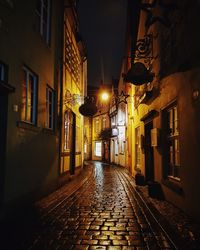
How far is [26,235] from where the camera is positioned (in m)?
4.39

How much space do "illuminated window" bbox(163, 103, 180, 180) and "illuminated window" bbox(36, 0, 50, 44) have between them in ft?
16.6

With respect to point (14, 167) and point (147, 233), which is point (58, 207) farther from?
point (147, 233)

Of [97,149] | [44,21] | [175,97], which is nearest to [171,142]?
[175,97]

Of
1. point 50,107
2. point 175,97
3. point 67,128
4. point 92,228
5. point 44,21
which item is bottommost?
point 92,228

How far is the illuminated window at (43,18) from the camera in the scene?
8.44 metres

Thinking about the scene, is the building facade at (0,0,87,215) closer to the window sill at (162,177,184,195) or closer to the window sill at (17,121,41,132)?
the window sill at (17,121,41,132)

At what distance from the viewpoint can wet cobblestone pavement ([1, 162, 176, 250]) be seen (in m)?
4.04

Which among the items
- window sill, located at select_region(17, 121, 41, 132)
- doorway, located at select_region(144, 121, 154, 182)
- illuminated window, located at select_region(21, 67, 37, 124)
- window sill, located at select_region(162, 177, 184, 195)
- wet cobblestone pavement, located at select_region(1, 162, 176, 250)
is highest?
illuminated window, located at select_region(21, 67, 37, 124)

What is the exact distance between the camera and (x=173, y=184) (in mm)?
6805

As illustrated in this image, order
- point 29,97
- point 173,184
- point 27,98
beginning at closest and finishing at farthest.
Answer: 1. point 173,184
2. point 27,98
3. point 29,97

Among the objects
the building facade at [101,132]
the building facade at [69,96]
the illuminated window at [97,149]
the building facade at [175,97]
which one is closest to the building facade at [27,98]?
the building facade at [69,96]

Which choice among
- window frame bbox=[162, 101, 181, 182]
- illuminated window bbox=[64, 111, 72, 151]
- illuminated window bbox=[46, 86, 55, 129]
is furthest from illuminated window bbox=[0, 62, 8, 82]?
illuminated window bbox=[64, 111, 72, 151]

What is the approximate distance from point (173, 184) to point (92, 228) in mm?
2893

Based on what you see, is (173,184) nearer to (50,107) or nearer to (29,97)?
(29,97)
